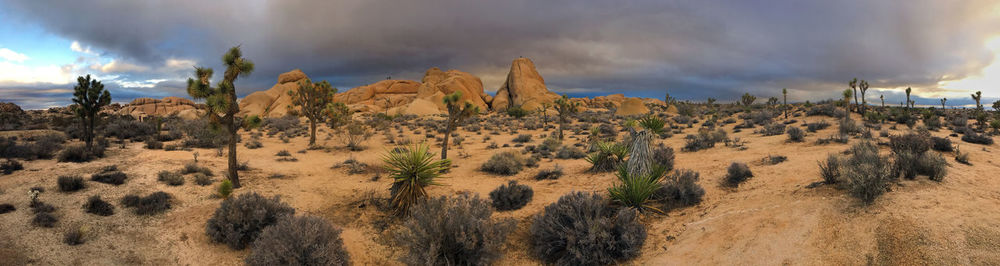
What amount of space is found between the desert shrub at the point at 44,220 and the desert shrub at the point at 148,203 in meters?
1.06

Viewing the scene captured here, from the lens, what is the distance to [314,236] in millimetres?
5730

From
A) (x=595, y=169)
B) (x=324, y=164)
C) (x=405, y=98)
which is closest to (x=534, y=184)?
(x=595, y=169)

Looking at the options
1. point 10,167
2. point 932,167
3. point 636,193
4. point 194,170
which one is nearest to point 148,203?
point 194,170

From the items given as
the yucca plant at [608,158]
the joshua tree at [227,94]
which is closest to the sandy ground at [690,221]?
the yucca plant at [608,158]

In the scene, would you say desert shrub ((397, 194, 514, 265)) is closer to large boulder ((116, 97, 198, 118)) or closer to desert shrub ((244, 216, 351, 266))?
desert shrub ((244, 216, 351, 266))

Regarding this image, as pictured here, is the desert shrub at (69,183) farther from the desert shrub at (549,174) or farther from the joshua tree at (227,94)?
the desert shrub at (549,174)

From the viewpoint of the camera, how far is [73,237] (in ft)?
20.2

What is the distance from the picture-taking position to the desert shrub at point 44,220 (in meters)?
6.46

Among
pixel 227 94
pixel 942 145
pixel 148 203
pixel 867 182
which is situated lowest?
pixel 148 203

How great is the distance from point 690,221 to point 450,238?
453cm

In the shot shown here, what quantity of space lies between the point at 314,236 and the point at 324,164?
10126mm

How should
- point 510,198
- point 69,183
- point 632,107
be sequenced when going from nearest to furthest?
point 69,183, point 510,198, point 632,107

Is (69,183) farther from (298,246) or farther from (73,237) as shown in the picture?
(298,246)

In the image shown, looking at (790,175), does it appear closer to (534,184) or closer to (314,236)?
(534,184)
